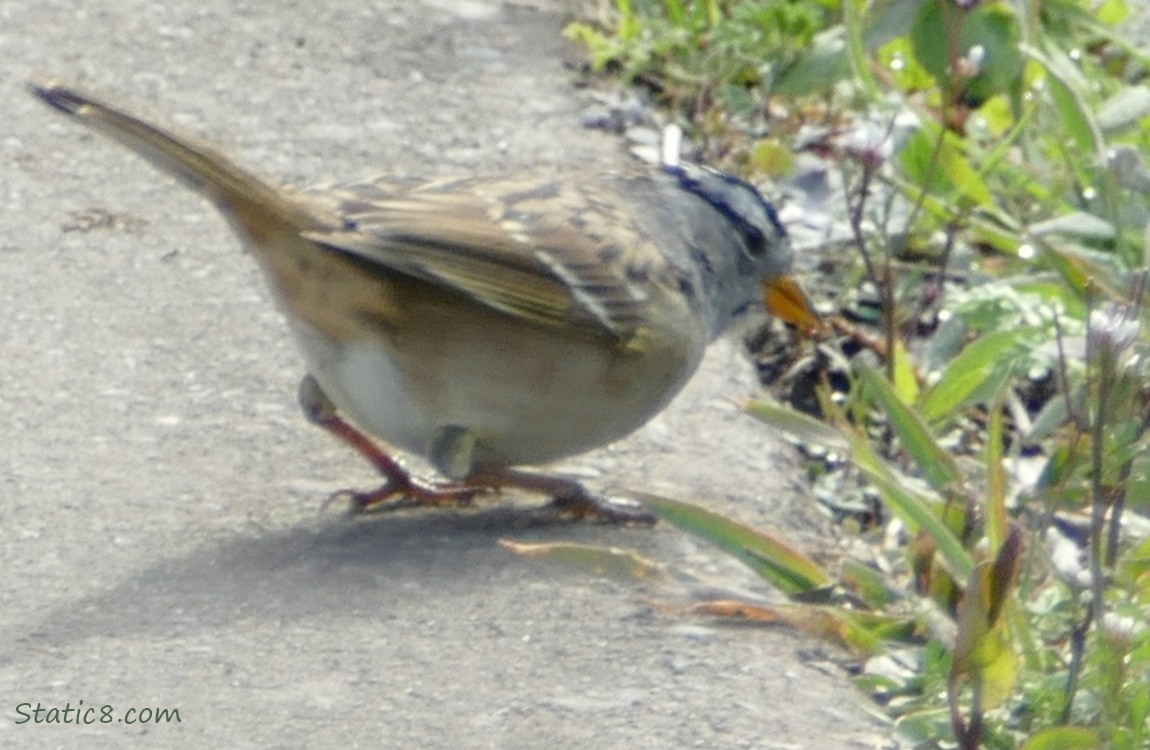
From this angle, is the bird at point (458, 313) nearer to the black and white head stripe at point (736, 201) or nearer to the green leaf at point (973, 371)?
the black and white head stripe at point (736, 201)

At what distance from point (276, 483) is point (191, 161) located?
70 cm

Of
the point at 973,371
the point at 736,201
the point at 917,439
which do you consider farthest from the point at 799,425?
the point at 736,201

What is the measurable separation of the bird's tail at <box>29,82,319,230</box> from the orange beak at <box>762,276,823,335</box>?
1154mm

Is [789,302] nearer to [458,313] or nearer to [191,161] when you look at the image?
[458,313]

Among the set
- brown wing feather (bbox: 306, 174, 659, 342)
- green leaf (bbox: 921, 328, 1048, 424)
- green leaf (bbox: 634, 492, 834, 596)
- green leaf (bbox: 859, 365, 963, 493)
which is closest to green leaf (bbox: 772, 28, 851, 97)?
green leaf (bbox: 921, 328, 1048, 424)

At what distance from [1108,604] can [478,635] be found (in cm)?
101

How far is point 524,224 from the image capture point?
13.2 ft

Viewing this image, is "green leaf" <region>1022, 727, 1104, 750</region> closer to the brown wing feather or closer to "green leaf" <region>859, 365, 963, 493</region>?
"green leaf" <region>859, 365, 963, 493</region>

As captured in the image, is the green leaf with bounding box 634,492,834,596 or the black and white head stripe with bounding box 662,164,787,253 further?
A: the black and white head stripe with bounding box 662,164,787,253

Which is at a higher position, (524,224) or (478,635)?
(524,224)

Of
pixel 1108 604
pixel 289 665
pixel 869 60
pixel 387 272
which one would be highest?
pixel 869 60

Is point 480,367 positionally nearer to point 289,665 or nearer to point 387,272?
point 387,272

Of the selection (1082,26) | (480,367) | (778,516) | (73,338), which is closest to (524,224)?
(480,367)

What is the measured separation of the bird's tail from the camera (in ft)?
11.7
